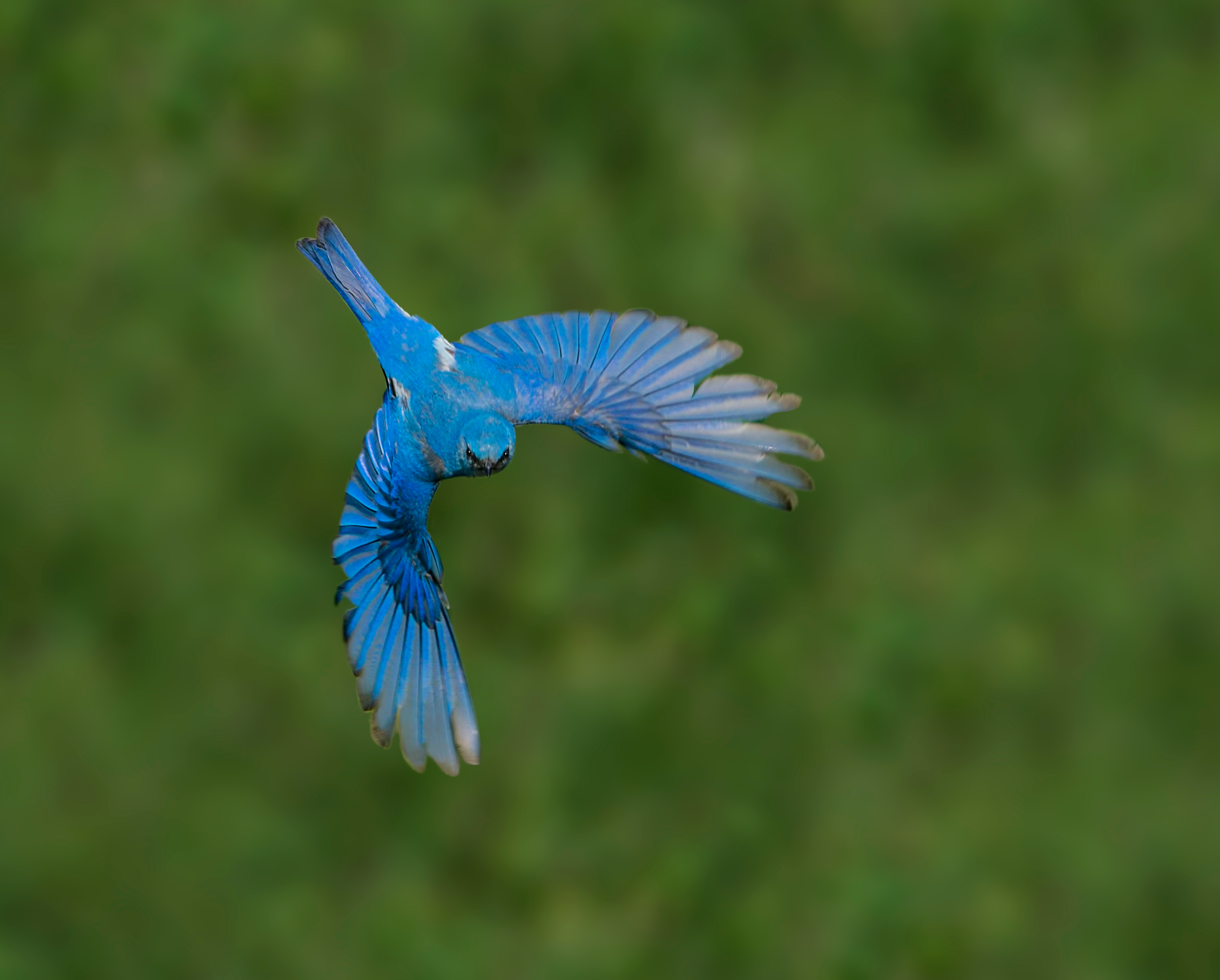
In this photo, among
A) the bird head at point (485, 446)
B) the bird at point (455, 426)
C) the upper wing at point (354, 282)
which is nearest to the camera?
the bird head at point (485, 446)

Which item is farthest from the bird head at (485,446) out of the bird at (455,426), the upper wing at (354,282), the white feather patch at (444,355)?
the upper wing at (354,282)

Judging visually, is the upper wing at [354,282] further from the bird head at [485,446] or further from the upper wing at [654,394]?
the bird head at [485,446]

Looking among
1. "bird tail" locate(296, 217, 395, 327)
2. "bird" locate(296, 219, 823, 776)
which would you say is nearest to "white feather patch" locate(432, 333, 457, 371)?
"bird" locate(296, 219, 823, 776)

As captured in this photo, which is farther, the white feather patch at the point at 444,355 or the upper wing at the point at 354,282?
the upper wing at the point at 354,282

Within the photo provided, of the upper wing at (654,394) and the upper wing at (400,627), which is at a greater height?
the upper wing at (654,394)

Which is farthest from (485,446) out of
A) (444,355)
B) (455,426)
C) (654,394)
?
(654,394)

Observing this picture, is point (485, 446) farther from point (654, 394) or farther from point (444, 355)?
point (654, 394)
